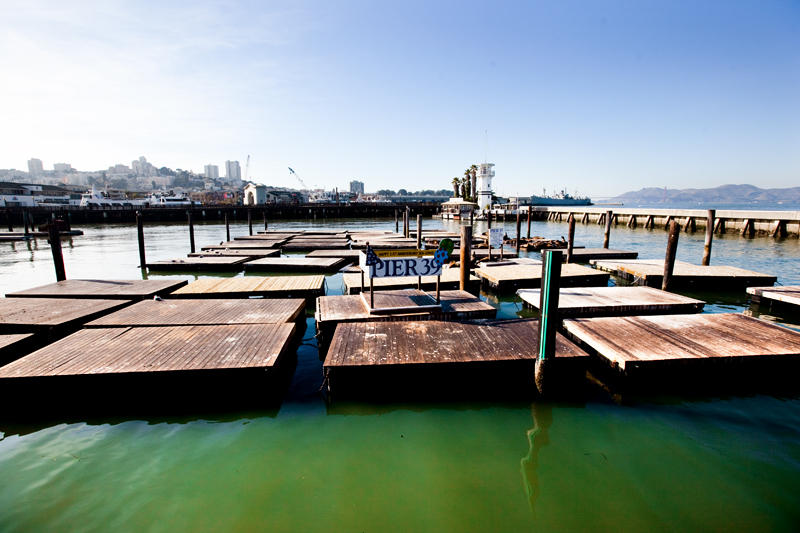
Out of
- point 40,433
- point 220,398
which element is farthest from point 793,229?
point 40,433

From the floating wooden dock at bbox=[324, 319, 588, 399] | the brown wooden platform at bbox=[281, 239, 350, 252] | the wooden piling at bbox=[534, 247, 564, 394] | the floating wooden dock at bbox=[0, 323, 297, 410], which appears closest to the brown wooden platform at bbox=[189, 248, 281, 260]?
the brown wooden platform at bbox=[281, 239, 350, 252]

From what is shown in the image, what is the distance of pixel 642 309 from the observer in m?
9.88

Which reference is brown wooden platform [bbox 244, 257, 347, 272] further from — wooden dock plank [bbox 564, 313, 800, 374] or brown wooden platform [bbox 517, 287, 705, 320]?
wooden dock plank [bbox 564, 313, 800, 374]

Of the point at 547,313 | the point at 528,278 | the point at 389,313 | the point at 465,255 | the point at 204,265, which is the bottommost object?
the point at 204,265

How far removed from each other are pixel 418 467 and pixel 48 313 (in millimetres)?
9568

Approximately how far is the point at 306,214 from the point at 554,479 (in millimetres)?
74785

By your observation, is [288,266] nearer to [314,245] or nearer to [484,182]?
[314,245]

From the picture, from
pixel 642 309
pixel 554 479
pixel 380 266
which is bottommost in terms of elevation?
pixel 554 479

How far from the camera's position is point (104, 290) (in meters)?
11.7

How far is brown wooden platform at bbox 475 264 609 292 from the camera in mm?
13930

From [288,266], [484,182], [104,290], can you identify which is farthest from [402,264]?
[484,182]

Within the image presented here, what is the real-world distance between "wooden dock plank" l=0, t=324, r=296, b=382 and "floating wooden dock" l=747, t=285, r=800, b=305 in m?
13.5

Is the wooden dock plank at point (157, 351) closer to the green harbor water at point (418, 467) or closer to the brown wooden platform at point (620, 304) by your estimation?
the green harbor water at point (418, 467)

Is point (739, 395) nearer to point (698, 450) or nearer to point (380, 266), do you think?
point (698, 450)
